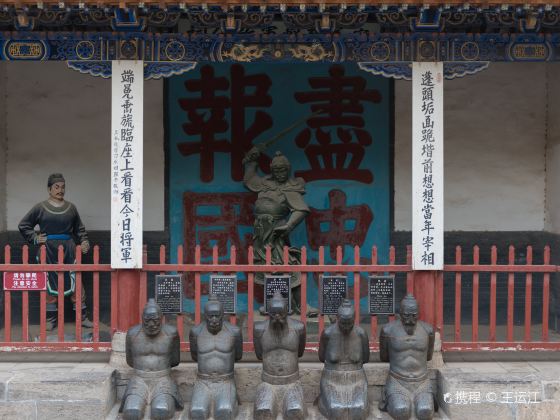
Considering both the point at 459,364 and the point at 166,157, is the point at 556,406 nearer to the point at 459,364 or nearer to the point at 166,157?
the point at 459,364

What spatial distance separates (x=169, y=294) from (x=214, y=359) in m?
0.87

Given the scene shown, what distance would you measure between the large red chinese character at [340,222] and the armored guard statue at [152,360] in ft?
10.1

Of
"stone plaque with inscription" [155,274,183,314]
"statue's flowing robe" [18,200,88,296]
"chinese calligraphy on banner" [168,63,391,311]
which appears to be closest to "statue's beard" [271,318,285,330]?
"stone plaque with inscription" [155,274,183,314]

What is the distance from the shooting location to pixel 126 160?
735 centimetres

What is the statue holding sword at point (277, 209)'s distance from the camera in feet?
29.1

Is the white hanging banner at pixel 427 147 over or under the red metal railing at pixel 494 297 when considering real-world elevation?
over

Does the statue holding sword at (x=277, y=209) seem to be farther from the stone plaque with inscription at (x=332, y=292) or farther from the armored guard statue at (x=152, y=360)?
the armored guard statue at (x=152, y=360)

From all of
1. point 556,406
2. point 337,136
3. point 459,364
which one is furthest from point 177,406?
point 337,136

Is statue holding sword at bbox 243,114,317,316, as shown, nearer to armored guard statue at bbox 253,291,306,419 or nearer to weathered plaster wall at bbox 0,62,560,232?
weathered plaster wall at bbox 0,62,560,232

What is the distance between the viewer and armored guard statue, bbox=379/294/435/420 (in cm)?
686

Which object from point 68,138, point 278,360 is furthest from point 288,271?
point 68,138

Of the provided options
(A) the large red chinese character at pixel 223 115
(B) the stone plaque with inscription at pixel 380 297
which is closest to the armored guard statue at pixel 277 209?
(A) the large red chinese character at pixel 223 115

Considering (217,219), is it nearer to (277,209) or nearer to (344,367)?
(277,209)

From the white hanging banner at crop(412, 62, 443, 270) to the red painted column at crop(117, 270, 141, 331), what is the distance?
2.79 metres
